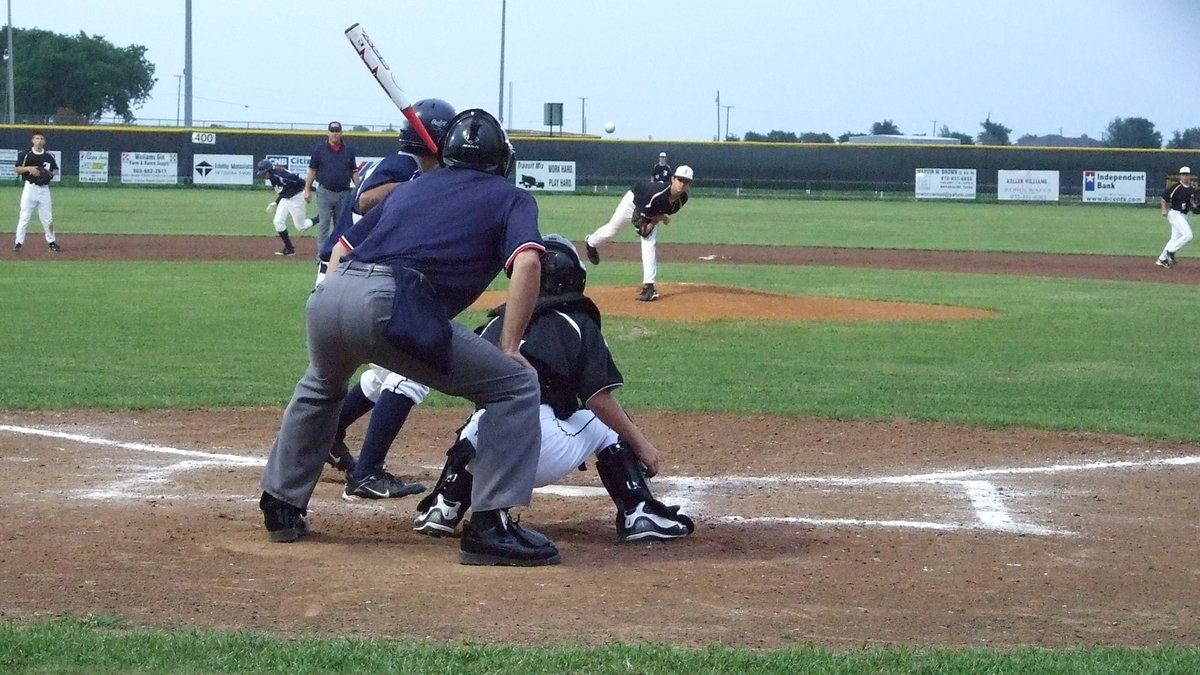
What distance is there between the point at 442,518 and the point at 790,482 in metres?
2.06

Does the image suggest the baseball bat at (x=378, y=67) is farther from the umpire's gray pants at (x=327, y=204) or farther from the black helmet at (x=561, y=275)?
the umpire's gray pants at (x=327, y=204)

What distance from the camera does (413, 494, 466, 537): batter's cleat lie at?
217 inches

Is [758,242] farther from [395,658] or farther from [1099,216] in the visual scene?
[395,658]

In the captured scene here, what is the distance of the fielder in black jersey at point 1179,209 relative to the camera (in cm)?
2353

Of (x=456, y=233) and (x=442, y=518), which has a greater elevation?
(x=456, y=233)

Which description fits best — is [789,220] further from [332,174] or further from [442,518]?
[442,518]

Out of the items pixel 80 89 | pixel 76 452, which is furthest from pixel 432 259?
pixel 80 89

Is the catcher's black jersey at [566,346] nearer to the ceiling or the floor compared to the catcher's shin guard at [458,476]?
nearer to the ceiling

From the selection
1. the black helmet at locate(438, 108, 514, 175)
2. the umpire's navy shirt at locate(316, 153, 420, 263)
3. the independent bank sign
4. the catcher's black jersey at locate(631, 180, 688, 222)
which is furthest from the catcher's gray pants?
the independent bank sign

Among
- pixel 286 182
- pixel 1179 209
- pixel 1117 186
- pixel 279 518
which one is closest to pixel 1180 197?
pixel 1179 209

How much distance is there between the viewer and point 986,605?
4.52 meters

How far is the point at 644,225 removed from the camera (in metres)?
15.9

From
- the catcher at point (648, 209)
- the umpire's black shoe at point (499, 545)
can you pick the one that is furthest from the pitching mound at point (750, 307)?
the umpire's black shoe at point (499, 545)

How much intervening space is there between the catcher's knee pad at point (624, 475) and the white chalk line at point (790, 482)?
0.58 m
